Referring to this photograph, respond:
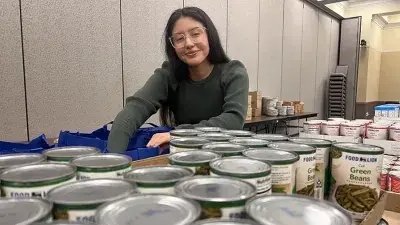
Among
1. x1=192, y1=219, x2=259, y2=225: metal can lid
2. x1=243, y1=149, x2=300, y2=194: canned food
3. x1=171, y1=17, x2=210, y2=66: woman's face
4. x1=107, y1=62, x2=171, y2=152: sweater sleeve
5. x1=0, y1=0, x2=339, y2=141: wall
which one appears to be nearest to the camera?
x1=192, y1=219, x2=259, y2=225: metal can lid

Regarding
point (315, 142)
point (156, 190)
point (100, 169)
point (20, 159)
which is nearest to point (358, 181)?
point (315, 142)

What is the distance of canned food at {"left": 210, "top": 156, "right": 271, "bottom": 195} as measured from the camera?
21.4 inches

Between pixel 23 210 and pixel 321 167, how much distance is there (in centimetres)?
70

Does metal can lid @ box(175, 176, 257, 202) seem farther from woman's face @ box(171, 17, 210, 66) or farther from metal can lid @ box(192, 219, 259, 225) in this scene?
woman's face @ box(171, 17, 210, 66)

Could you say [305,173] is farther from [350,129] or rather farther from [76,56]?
[76,56]

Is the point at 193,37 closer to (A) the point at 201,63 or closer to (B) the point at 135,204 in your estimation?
(A) the point at 201,63

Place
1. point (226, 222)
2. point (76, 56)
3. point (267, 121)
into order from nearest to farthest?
point (226, 222), point (76, 56), point (267, 121)

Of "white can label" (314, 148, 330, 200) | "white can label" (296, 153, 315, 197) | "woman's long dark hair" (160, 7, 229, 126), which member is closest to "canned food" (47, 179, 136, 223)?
"white can label" (296, 153, 315, 197)

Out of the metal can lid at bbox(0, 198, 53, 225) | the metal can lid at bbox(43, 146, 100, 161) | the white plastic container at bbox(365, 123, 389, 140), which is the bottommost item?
the white plastic container at bbox(365, 123, 389, 140)

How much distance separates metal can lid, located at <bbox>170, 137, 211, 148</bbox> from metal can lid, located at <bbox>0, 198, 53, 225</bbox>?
417 millimetres

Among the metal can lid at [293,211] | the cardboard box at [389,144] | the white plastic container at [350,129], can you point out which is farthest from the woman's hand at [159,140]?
the cardboard box at [389,144]

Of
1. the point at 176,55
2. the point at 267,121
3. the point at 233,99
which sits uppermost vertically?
the point at 176,55

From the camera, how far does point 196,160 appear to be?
0.67 meters

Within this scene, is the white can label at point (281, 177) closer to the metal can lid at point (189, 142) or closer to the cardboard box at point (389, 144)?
the metal can lid at point (189, 142)
